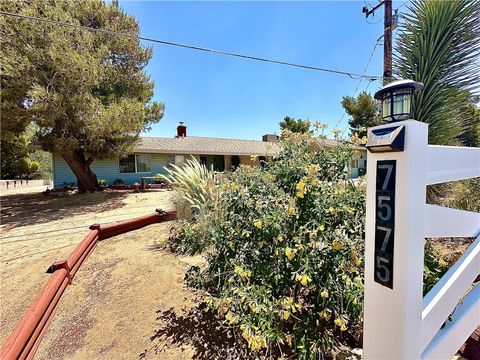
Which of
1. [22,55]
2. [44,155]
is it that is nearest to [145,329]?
[22,55]

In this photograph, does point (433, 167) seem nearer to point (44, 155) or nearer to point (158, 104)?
point (158, 104)

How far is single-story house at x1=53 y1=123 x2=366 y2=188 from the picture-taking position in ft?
51.0

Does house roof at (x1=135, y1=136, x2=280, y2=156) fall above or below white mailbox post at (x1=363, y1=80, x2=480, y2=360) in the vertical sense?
above

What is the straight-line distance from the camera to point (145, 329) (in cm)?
267

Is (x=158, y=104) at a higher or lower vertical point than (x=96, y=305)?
higher

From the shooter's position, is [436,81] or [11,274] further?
[11,274]

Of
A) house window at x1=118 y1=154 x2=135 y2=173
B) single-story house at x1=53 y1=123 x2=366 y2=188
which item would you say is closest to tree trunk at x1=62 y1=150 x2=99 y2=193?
single-story house at x1=53 y1=123 x2=366 y2=188

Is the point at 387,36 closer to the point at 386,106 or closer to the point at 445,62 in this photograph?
the point at 445,62

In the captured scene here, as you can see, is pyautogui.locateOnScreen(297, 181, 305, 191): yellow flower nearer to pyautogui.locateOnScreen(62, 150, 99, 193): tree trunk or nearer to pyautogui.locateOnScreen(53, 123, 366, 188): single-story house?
pyautogui.locateOnScreen(53, 123, 366, 188): single-story house

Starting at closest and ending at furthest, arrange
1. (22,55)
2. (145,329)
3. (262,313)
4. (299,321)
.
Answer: (262,313), (299,321), (145,329), (22,55)

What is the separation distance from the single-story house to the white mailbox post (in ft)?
39.7

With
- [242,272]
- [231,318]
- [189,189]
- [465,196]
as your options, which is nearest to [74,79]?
[189,189]

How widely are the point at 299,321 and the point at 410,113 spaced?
1859mm

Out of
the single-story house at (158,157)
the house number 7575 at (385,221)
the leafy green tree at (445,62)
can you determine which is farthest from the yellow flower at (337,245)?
the single-story house at (158,157)
